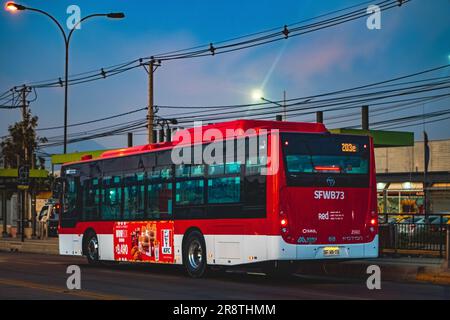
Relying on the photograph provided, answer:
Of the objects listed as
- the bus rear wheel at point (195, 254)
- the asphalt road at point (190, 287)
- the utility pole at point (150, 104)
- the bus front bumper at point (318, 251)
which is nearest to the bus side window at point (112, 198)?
the asphalt road at point (190, 287)

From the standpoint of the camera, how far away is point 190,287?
17.4 meters

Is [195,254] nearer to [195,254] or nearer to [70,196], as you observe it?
[195,254]

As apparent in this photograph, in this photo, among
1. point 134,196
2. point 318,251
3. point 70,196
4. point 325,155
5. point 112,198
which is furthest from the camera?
point 70,196

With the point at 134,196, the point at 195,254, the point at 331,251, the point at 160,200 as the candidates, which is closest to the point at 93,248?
the point at 134,196

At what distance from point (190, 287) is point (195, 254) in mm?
3250

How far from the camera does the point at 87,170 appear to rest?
26391 mm

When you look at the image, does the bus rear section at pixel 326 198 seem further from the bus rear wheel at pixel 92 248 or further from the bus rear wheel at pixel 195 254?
the bus rear wheel at pixel 92 248

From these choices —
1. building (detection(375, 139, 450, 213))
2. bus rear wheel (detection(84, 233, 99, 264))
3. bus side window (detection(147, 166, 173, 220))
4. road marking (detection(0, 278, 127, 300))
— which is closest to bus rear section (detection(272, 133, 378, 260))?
road marking (detection(0, 278, 127, 300))

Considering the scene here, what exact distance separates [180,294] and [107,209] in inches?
379

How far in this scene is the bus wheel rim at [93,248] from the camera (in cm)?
2561

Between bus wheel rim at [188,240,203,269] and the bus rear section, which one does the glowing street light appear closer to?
bus wheel rim at [188,240,203,269]

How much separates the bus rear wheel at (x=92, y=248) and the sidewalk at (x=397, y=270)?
6649mm

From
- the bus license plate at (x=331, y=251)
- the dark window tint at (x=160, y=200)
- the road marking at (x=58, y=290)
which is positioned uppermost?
the dark window tint at (x=160, y=200)
